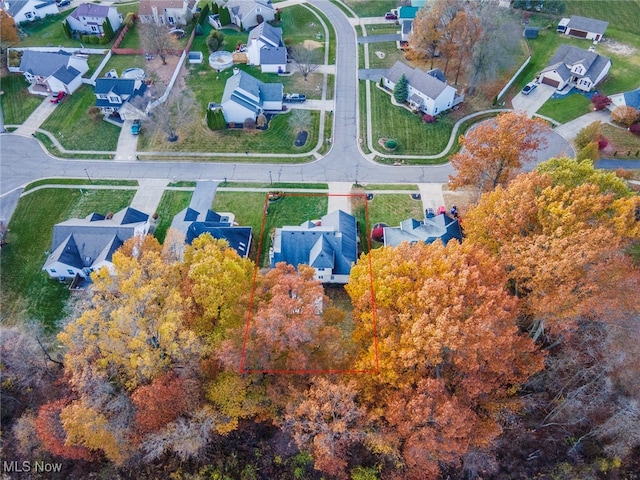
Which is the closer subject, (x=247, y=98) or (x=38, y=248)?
(x=38, y=248)

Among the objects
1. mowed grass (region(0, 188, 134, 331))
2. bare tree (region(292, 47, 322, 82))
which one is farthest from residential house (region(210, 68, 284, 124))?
mowed grass (region(0, 188, 134, 331))

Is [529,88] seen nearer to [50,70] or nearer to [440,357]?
[440,357]

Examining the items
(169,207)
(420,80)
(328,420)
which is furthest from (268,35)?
(328,420)


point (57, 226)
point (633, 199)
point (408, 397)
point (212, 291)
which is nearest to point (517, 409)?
point (408, 397)

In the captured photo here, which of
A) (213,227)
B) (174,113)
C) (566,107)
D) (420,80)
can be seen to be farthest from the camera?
(174,113)

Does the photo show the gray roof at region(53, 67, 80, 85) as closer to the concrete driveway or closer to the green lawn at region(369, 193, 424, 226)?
the green lawn at region(369, 193, 424, 226)

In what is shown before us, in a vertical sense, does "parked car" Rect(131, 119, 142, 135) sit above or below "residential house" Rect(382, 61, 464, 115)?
below

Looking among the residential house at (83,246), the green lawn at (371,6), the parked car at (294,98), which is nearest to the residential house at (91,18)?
the parked car at (294,98)
